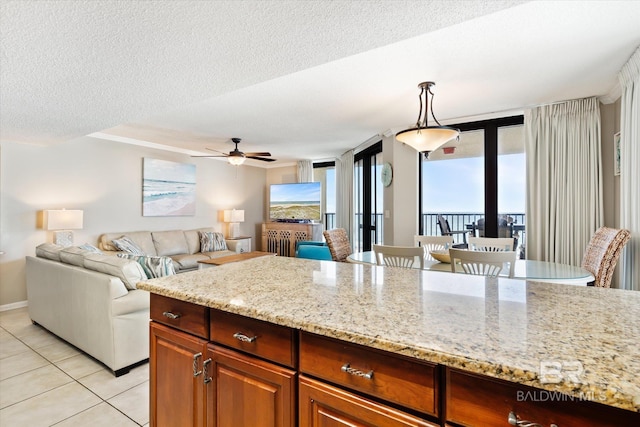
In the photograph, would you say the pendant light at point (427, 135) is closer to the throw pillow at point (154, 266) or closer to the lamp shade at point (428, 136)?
the lamp shade at point (428, 136)

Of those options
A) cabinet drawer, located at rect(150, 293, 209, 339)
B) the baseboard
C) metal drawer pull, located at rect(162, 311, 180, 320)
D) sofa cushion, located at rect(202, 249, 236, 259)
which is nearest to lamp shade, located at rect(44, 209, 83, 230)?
the baseboard

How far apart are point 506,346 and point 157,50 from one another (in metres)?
2.05

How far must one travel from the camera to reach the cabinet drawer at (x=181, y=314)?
3.92 feet

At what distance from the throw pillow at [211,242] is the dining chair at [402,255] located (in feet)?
12.8

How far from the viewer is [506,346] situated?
71 cm

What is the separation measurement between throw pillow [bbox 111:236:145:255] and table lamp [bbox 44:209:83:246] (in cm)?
50

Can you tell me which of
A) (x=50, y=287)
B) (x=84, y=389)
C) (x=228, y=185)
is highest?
(x=228, y=185)

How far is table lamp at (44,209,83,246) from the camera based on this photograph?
391cm

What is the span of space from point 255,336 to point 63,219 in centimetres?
425

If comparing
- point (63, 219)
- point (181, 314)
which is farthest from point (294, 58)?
point (63, 219)

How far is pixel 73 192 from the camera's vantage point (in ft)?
14.4

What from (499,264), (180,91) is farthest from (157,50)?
(499,264)

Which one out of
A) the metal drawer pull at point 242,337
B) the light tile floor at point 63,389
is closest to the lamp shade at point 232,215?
the light tile floor at point 63,389

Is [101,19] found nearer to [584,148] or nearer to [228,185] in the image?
[584,148]
